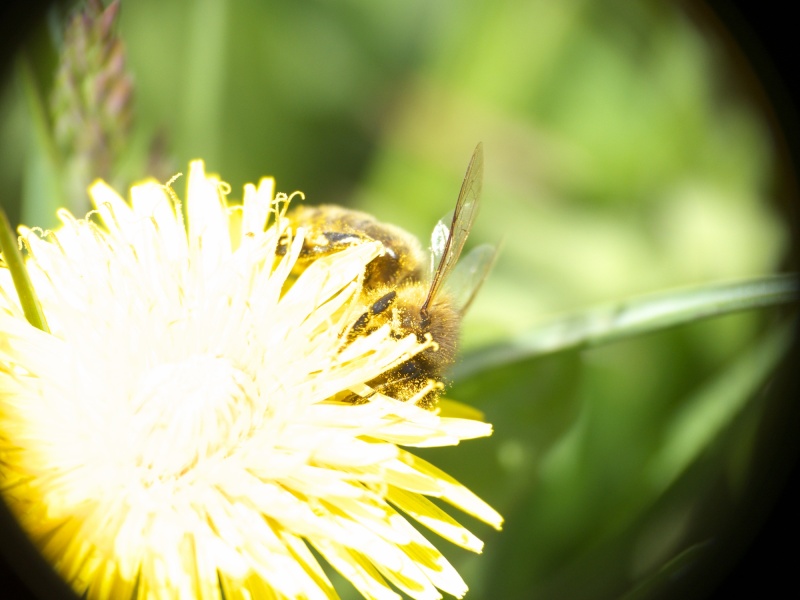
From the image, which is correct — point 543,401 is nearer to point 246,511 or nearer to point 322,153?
point 246,511

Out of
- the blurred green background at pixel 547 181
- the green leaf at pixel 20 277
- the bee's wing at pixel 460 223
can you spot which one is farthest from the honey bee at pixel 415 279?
the green leaf at pixel 20 277

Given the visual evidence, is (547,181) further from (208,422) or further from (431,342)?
(208,422)

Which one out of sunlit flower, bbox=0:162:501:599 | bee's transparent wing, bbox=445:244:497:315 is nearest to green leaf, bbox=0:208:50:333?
sunlit flower, bbox=0:162:501:599

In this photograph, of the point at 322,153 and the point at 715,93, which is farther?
the point at 322,153

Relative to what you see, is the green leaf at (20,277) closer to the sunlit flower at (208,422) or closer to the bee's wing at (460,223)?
the sunlit flower at (208,422)

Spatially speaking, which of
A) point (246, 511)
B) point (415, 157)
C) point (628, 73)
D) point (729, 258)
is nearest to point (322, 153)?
point (415, 157)
